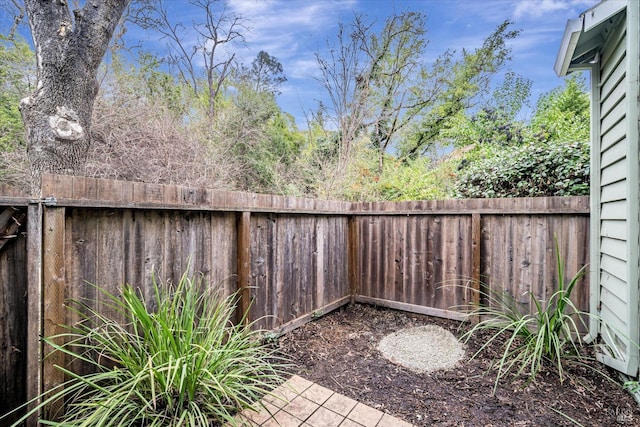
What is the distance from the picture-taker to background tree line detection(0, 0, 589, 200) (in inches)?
151

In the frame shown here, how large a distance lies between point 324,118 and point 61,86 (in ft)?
16.5

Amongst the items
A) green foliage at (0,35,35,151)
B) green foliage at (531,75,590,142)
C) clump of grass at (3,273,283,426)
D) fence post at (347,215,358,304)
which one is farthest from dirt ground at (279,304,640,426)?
green foliage at (531,75,590,142)

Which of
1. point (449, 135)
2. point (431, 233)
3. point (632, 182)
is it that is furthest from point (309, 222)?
point (449, 135)

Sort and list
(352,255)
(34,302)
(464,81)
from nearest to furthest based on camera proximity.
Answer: (34,302)
(352,255)
(464,81)

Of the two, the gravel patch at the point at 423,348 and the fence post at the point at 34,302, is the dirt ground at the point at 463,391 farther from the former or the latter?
the fence post at the point at 34,302

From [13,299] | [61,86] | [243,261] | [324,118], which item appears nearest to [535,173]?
[243,261]

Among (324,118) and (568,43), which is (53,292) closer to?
(568,43)

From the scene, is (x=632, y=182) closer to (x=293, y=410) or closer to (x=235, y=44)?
(x=293, y=410)

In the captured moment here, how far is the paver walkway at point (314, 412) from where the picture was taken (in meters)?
1.62

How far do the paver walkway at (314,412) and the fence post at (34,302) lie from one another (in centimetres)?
98

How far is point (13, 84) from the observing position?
4.41m

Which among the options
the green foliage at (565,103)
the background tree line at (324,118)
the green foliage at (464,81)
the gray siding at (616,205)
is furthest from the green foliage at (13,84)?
the green foliage at (565,103)

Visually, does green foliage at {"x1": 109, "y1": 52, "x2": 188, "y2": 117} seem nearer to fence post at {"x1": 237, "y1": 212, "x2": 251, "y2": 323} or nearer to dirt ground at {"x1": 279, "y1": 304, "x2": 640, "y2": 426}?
fence post at {"x1": 237, "y1": 212, "x2": 251, "y2": 323}

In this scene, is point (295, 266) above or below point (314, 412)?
above
